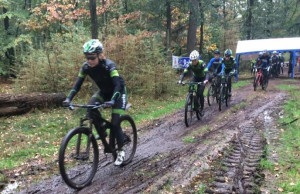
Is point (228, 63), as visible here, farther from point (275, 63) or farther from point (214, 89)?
point (275, 63)

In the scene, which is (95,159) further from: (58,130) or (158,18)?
(158,18)

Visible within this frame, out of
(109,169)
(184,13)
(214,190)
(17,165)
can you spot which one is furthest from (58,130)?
(184,13)

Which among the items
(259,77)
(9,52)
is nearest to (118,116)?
(259,77)

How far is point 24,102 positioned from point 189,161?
24.0ft

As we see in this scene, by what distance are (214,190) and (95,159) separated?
2.14 metres

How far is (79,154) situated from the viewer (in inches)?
204

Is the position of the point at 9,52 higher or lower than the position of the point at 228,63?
higher

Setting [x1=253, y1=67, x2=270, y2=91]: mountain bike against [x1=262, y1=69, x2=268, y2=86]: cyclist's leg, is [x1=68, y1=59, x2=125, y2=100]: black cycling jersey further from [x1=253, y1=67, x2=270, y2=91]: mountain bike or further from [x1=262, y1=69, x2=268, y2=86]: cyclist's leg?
[x1=262, y1=69, x2=268, y2=86]: cyclist's leg

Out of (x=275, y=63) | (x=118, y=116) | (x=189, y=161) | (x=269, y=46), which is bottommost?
(x=189, y=161)

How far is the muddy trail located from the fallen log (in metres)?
4.27

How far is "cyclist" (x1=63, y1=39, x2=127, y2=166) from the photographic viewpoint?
5289mm

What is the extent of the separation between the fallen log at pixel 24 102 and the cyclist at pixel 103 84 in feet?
20.2

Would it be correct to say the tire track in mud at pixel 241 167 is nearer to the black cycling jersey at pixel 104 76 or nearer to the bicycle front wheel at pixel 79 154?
the bicycle front wheel at pixel 79 154

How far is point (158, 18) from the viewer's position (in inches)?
912
